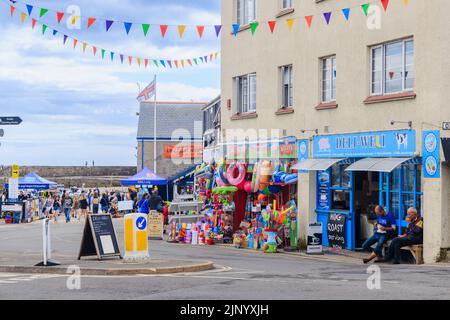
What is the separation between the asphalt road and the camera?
12.9 metres

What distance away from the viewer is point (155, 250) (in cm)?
2548

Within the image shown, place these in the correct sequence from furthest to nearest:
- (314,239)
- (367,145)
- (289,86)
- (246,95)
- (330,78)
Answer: (246,95) < (289,86) < (330,78) < (314,239) < (367,145)

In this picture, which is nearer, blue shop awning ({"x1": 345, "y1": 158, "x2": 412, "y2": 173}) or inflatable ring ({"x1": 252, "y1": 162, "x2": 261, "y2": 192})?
blue shop awning ({"x1": 345, "y1": 158, "x2": 412, "y2": 173})

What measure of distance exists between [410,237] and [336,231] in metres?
4.04

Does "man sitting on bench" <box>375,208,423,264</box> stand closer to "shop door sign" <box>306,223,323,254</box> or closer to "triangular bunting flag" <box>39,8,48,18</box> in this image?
"shop door sign" <box>306,223,323,254</box>

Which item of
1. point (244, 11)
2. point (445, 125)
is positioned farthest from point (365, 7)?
point (244, 11)

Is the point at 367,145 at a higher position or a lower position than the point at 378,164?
higher

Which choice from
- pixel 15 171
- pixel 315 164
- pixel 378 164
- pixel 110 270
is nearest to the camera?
pixel 110 270

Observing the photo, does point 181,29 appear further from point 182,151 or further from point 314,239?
point 182,151

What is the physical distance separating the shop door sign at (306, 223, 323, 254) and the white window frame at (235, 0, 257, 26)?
8.42m

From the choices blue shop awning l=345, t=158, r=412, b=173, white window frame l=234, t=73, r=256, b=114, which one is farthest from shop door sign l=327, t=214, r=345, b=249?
white window frame l=234, t=73, r=256, b=114

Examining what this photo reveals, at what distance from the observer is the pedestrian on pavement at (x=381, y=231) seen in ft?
69.8

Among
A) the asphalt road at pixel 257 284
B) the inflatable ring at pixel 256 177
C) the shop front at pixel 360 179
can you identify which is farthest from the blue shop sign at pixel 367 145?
the asphalt road at pixel 257 284

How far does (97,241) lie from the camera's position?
63.9ft
